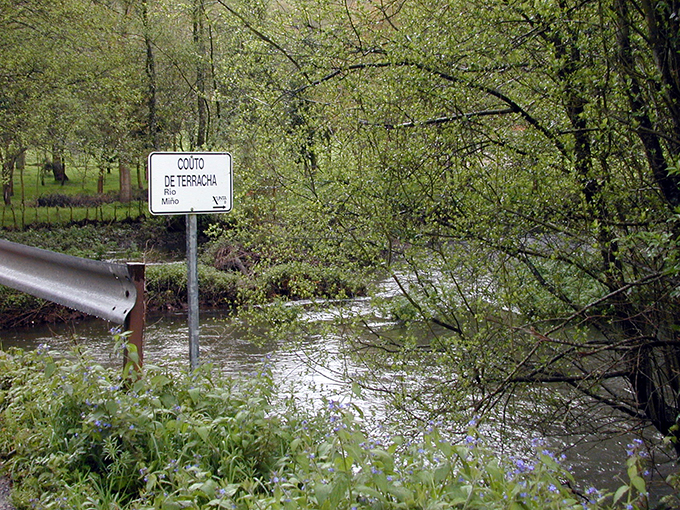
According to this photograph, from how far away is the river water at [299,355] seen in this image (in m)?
6.91

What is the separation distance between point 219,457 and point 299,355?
5624mm

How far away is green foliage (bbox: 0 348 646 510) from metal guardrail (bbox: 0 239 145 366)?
37 cm

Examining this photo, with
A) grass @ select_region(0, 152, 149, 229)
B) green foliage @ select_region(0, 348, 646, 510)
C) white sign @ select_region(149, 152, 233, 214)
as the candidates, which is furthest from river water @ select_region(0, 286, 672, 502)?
grass @ select_region(0, 152, 149, 229)

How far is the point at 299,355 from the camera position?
8.81 metres

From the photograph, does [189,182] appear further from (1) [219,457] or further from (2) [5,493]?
(2) [5,493]

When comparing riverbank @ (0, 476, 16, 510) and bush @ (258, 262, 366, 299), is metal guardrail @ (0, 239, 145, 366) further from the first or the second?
bush @ (258, 262, 366, 299)

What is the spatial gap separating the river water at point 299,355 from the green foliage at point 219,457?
1.37 ft

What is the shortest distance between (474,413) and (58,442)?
134 inches

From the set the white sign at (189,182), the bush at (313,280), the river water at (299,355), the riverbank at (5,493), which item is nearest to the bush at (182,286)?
the river water at (299,355)

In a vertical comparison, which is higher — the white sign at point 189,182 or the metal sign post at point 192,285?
the white sign at point 189,182

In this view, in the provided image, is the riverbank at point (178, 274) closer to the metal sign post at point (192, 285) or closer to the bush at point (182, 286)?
the bush at point (182, 286)

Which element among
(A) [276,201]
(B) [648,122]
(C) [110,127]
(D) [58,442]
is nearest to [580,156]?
(B) [648,122]

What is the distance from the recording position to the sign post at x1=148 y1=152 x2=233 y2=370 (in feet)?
14.9

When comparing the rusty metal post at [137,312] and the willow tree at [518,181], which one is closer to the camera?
the rusty metal post at [137,312]
